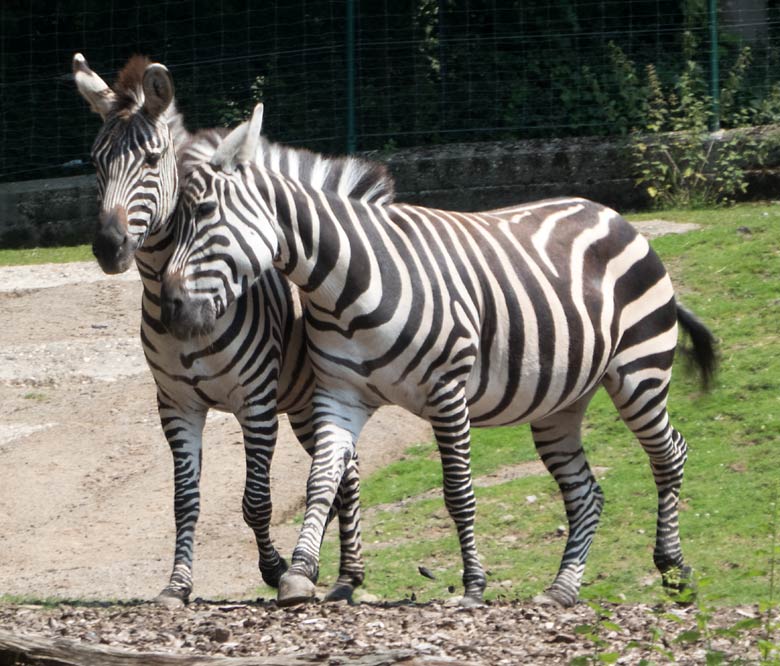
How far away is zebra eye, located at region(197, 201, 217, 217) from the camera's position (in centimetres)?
686

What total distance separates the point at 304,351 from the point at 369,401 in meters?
0.74

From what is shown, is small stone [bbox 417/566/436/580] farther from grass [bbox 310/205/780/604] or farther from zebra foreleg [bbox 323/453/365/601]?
zebra foreleg [bbox 323/453/365/601]

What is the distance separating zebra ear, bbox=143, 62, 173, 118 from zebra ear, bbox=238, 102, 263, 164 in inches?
18.8

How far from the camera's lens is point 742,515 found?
890cm

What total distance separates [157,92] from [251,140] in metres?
0.57

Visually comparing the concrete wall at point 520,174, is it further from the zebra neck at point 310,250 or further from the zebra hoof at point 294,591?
the zebra hoof at point 294,591

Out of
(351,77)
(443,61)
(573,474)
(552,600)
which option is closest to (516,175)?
(443,61)

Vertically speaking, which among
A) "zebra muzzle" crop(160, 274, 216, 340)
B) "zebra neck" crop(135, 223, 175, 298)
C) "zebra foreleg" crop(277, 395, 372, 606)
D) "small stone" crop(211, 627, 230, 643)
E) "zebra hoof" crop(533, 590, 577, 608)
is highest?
"zebra neck" crop(135, 223, 175, 298)

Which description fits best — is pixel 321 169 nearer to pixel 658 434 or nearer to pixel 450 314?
pixel 450 314

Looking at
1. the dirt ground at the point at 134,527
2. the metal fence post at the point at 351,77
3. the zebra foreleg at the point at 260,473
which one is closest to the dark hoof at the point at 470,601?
the dirt ground at the point at 134,527

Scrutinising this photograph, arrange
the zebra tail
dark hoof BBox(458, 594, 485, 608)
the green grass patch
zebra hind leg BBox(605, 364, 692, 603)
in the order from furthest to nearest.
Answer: the green grass patch → the zebra tail → zebra hind leg BBox(605, 364, 692, 603) → dark hoof BBox(458, 594, 485, 608)

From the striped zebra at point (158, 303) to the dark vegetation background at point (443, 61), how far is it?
8.20 m

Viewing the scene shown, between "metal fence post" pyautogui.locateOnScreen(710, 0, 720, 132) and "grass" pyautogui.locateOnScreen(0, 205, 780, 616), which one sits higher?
"metal fence post" pyautogui.locateOnScreen(710, 0, 720, 132)

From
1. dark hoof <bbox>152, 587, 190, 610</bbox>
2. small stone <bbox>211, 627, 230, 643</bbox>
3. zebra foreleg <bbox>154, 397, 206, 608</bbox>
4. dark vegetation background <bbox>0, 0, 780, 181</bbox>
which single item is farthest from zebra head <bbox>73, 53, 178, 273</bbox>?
dark vegetation background <bbox>0, 0, 780, 181</bbox>
